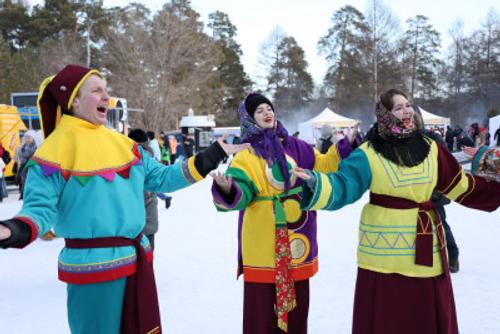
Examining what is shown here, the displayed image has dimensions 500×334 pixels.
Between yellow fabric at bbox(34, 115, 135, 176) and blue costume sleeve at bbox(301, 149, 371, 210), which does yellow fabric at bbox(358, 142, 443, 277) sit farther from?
yellow fabric at bbox(34, 115, 135, 176)

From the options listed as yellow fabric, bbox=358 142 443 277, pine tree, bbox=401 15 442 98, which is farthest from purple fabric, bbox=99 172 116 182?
pine tree, bbox=401 15 442 98

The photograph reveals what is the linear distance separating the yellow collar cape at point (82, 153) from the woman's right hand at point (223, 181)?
0.51 metres

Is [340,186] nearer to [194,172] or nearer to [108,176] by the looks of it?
[194,172]

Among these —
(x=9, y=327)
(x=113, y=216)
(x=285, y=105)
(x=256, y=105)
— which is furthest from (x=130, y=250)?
(x=285, y=105)

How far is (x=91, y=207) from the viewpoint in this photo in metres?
2.26

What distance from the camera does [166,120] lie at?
29328 millimetres

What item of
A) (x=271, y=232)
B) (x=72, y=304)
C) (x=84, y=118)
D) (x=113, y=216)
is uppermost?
(x=84, y=118)

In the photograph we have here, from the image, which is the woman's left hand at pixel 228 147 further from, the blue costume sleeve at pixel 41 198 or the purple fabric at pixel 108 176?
the blue costume sleeve at pixel 41 198

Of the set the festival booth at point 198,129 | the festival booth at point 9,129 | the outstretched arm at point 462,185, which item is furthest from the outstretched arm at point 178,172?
the festival booth at point 198,129

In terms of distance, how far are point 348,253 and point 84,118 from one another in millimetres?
4355

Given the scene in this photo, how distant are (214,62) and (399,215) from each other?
122 feet

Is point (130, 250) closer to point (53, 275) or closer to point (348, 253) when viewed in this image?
point (53, 275)

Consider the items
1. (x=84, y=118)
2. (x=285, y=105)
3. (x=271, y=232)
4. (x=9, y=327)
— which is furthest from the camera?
(x=285, y=105)

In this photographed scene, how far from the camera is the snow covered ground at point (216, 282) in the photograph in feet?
13.1
